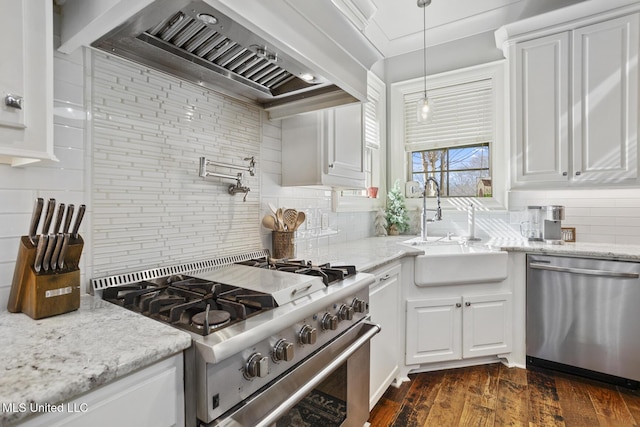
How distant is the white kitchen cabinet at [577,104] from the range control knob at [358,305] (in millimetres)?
1888

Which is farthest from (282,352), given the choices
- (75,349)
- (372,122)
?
(372,122)

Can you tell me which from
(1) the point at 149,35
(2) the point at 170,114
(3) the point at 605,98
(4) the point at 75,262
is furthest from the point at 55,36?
(3) the point at 605,98

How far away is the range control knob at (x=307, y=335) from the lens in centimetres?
105

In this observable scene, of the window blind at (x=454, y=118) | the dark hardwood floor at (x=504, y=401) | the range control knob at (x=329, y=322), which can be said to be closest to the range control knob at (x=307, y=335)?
the range control knob at (x=329, y=322)

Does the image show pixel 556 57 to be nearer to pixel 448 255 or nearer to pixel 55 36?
pixel 448 255

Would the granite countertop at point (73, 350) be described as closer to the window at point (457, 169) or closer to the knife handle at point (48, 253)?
the knife handle at point (48, 253)

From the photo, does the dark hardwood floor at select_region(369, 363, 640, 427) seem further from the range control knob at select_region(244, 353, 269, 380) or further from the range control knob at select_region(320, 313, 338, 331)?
the range control knob at select_region(244, 353, 269, 380)

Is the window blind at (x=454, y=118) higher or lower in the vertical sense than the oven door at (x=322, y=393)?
higher

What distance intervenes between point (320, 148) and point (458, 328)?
1586 mm

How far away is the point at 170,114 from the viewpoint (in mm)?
1405

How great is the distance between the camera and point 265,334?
34.4 inches

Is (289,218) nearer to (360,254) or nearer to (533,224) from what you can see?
(360,254)

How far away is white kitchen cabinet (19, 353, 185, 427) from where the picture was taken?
0.58 m

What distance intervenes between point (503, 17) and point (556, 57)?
0.68 metres
